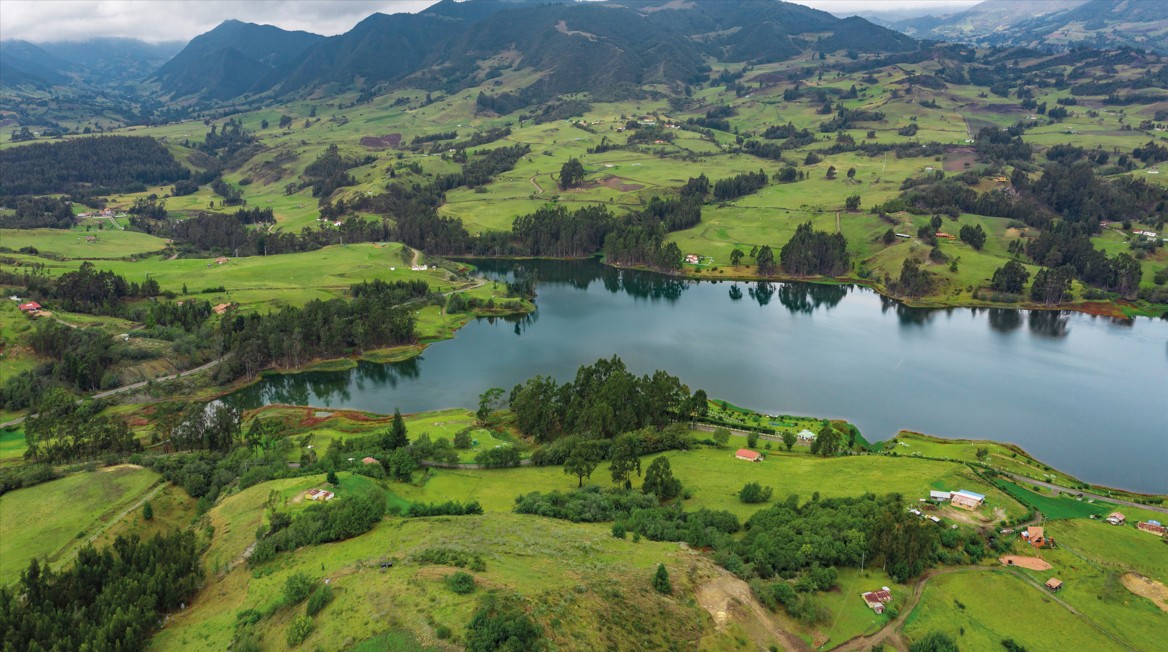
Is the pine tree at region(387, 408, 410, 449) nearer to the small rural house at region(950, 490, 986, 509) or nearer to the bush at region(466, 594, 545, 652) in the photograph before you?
the bush at region(466, 594, 545, 652)

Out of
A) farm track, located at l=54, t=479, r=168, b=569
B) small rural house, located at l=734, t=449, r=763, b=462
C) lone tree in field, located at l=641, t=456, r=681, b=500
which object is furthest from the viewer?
small rural house, located at l=734, t=449, r=763, b=462

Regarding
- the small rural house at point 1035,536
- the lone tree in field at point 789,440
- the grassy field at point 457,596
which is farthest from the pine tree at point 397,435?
the small rural house at point 1035,536

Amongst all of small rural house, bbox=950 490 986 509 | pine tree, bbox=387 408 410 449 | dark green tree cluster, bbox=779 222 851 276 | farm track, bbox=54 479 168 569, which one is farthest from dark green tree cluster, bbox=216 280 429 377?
dark green tree cluster, bbox=779 222 851 276

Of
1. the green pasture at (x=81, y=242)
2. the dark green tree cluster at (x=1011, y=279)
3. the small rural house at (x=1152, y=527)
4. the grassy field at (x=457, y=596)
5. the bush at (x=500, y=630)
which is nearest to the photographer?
the bush at (x=500, y=630)

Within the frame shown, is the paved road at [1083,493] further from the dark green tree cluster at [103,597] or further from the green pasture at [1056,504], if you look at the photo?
the dark green tree cluster at [103,597]

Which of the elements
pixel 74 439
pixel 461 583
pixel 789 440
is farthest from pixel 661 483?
pixel 74 439

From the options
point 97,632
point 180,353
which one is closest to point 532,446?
point 97,632

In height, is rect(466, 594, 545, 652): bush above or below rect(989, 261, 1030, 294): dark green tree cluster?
below

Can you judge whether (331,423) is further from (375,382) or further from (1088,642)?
(1088,642)
